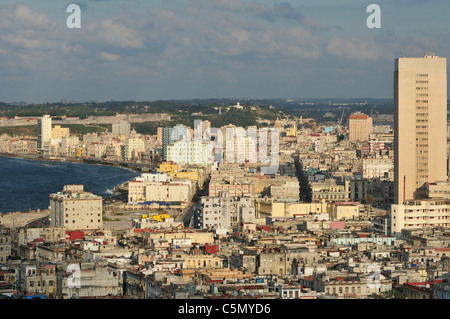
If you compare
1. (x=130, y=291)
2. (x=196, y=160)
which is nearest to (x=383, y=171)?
(x=196, y=160)

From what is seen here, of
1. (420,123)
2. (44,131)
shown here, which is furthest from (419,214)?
(44,131)

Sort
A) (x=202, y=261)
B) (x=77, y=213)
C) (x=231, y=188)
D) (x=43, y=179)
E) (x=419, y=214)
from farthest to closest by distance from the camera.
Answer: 1. (x=43, y=179)
2. (x=231, y=188)
3. (x=77, y=213)
4. (x=419, y=214)
5. (x=202, y=261)

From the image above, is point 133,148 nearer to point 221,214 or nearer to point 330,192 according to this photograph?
point 330,192

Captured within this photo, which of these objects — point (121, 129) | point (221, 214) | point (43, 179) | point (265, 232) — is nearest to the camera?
point (265, 232)

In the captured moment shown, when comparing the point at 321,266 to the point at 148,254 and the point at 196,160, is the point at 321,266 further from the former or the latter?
the point at 196,160
